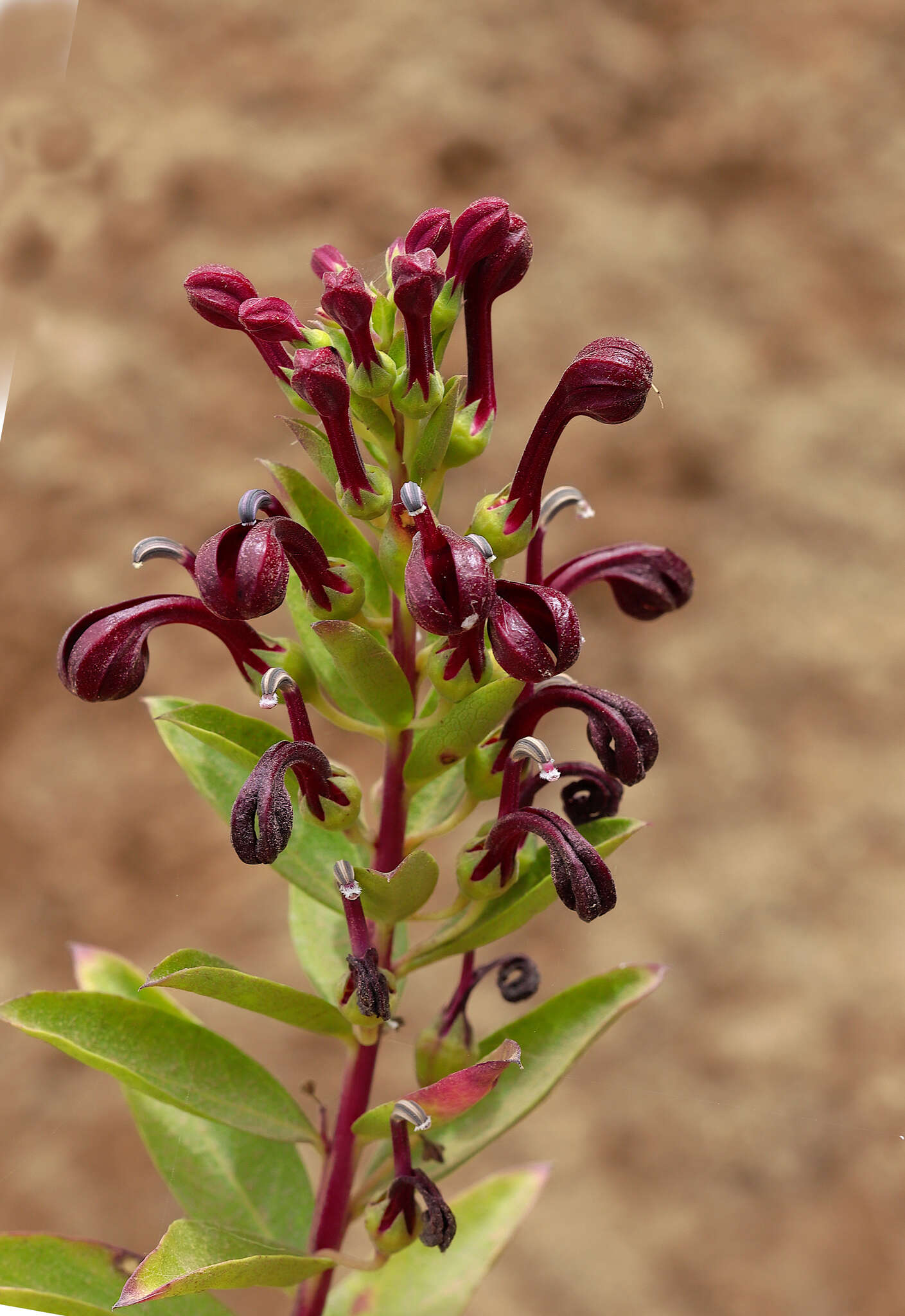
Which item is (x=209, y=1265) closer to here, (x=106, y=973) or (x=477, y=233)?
(x=106, y=973)

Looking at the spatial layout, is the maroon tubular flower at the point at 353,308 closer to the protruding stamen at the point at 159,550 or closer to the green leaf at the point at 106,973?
the protruding stamen at the point at 159,550

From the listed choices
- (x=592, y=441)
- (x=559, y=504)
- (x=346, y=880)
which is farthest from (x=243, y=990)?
(x=592, y=441)

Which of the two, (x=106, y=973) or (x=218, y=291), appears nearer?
(x=218, y=291)

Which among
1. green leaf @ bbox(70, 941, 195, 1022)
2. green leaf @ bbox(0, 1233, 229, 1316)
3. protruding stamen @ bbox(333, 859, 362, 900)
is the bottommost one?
green leaf @ bbox(0, 1233, 229, 1316)

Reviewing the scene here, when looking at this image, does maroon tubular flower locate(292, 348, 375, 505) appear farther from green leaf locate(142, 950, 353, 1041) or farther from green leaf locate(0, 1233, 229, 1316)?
green leaf locate(0, 1233, 229, 1316)

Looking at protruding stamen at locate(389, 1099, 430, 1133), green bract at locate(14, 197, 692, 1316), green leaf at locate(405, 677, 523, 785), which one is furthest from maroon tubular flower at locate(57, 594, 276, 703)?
protruding stamen at locate(389, 1099, 430, 1133)

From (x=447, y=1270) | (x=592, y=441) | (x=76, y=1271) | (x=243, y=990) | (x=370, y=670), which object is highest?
(x=592, y=441)

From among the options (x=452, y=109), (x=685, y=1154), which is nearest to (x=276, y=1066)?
(x=685, y=1154)
